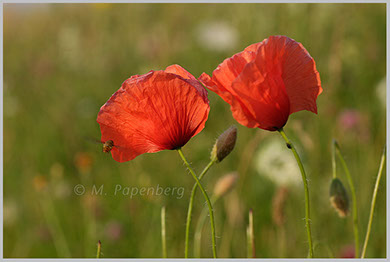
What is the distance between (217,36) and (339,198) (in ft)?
8.21

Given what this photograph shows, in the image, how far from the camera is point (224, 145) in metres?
0.87

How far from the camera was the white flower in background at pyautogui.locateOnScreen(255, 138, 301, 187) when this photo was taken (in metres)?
1.97

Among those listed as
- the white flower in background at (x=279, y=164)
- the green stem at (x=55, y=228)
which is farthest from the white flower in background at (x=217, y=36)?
the green stem at (x=55, y=228)

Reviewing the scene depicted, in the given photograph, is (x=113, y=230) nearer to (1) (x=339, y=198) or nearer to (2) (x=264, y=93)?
(1) (x=339, y=198)

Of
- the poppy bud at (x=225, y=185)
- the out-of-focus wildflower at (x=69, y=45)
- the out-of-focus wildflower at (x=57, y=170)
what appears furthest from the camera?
the out-of-focus wildflower at (x=69, y=45)

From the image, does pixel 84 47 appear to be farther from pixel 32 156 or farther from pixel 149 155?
pixel 149 155

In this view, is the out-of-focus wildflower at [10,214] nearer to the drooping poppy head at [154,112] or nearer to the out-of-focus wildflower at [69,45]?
the out-of-focus wildflower at [69,45]

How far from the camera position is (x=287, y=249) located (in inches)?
76.4

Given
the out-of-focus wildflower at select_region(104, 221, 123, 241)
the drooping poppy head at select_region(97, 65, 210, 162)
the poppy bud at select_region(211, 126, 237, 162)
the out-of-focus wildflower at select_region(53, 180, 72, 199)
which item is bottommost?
the out-of-focus wildflower at select_region(104, 221, 123, 241)

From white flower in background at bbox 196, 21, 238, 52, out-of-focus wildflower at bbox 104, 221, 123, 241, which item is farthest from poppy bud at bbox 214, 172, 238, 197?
white flower in background at bbox 196, 21, 238, 52

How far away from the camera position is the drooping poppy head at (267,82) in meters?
0.77

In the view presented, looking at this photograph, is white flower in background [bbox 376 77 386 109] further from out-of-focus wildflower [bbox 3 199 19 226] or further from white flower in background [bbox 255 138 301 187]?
out-of-focus wildflower [bbox 3 199 19 226]

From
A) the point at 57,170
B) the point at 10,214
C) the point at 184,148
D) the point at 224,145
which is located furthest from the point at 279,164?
the point at 10,214

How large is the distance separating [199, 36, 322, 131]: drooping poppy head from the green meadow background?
1.85ft
